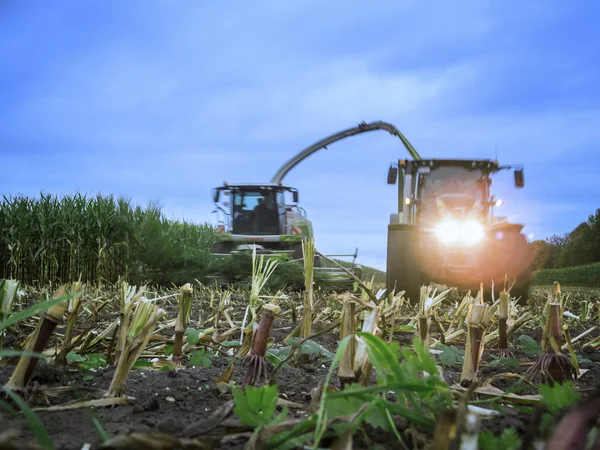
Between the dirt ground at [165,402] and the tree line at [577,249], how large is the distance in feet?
76.4

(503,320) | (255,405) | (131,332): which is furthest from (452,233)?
(255,405)

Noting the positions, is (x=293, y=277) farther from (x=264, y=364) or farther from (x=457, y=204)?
(x=264, y=364)

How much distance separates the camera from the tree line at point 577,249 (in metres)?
24.6

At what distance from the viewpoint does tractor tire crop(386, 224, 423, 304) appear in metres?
7.63

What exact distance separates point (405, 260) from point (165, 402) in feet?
20.0

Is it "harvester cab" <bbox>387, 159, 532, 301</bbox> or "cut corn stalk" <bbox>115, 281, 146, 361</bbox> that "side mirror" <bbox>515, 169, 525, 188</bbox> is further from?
"cut corn stalk" <bbox>115, 281, 146, 361</bbox>

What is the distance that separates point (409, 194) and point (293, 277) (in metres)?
3.33

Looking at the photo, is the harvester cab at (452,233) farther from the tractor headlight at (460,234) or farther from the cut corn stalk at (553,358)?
the cut corn stalk at (553,358)

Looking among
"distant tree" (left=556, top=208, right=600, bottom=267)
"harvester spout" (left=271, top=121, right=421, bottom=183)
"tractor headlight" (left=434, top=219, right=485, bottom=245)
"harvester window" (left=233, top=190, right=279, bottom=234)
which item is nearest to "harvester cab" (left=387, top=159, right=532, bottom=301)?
"tractor headlight" (left=434, top=219, right=485, bottom=245)

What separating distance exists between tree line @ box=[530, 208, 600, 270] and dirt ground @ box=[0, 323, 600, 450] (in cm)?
2330

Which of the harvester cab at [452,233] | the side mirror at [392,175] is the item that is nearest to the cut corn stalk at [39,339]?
the harvester cab at [452,233]

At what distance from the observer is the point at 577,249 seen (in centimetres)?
2541

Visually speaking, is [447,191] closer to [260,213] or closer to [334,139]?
[260,213]

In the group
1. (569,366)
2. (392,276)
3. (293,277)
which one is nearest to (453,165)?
(293,277)
